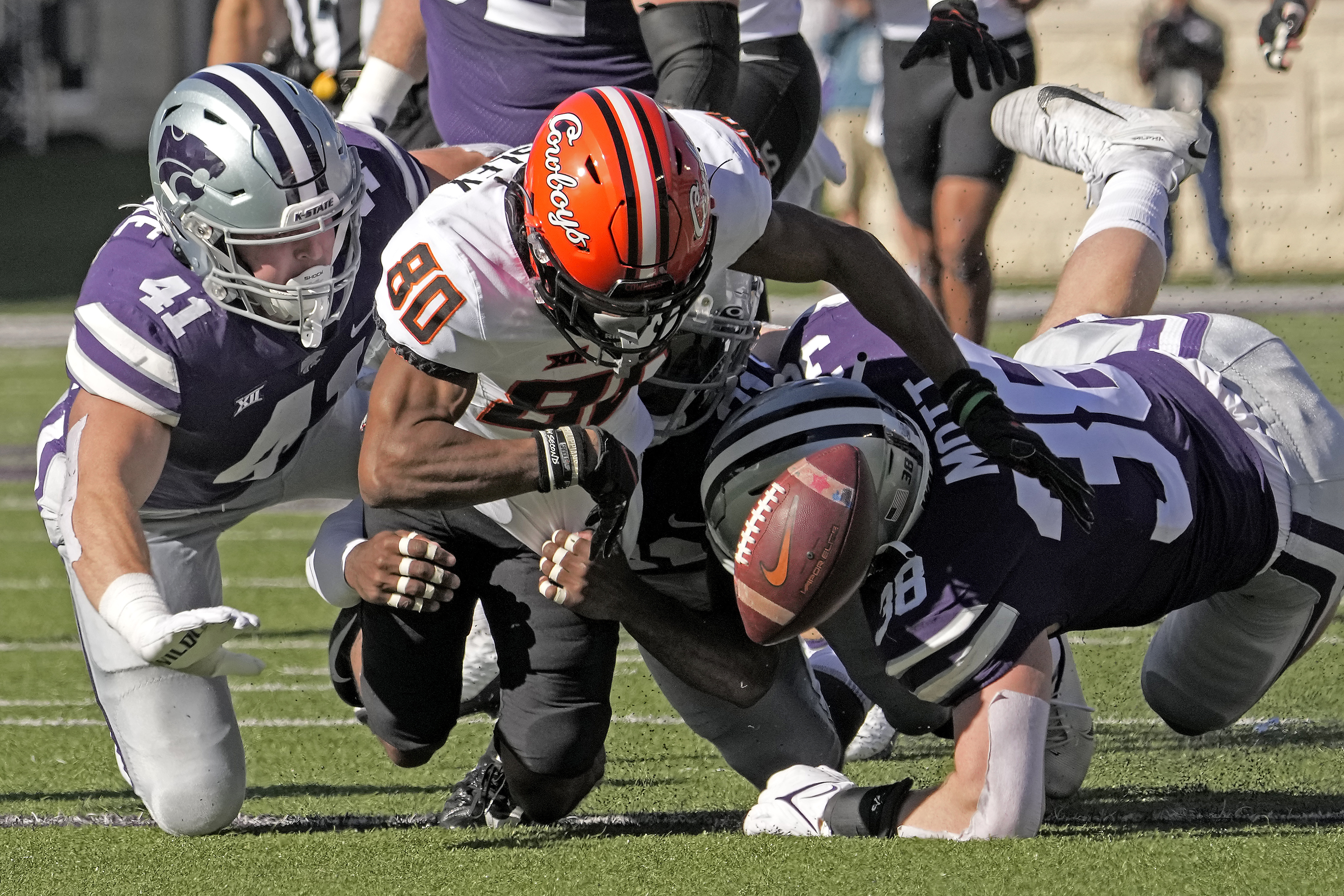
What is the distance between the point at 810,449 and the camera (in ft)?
10.4

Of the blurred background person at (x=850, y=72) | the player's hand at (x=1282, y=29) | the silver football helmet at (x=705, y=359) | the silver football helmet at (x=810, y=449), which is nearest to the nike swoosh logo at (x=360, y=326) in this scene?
the silver football helmet at (x=705, y=359)

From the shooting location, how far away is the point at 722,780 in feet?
12.6

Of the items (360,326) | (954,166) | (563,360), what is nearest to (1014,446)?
(563,360)

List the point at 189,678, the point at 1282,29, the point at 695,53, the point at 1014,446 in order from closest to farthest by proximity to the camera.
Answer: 1. the point at 1014,446
2. the point at 189,678
3. the point at 695,53
4. the point at 1282,29

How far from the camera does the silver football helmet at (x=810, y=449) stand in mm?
3156

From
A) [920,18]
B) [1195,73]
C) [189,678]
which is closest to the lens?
[189,678]

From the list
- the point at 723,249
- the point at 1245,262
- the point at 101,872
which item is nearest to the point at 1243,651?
the point at 723,249

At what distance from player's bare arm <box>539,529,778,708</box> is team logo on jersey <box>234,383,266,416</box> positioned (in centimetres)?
64

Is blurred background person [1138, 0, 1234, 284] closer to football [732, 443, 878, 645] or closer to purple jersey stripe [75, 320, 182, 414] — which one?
football [732, 443, 878, 645]

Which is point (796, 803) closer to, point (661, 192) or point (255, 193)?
point (661, 192)

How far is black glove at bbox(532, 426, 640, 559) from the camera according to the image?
9.87ft

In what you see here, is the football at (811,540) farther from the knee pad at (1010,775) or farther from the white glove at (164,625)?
the white glove at (164,625)

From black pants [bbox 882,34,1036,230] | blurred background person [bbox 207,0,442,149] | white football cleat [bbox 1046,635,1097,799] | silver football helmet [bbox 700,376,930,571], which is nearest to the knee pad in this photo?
silver football helmet [bbox 700,376,930,571]

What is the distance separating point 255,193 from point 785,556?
4.10ft
